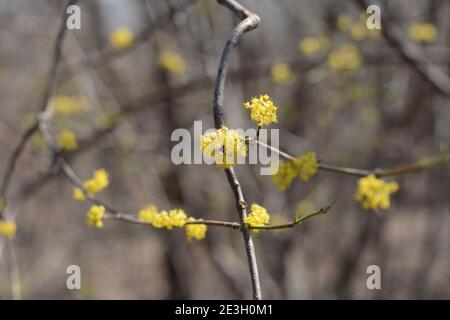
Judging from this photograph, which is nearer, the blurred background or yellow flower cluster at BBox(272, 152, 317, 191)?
yellow flower cluster at BBox(272, 152, 317, 191)

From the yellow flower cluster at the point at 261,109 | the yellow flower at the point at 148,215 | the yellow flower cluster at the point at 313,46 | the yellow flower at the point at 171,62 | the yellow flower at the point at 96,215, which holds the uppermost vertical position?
the yellow flower at the point at 171,62

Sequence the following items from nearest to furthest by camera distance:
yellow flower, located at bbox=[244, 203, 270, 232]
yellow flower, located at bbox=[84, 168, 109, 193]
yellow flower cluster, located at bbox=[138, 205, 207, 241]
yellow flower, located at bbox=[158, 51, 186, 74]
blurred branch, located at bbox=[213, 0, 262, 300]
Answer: blurred branch, located at bbox=[213, 0, 262, 300]
yellow flower, located at bbox=[244, 203, 270, 232]
yellow flower cluster, located at bbox=[138, 205, 207, 241]
yellow flower, located at bbox=[84, 168, 109, 193]
yellow flower, located at bbox=[158, 51, 186, 74]

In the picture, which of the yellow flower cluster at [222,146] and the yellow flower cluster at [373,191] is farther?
the yellow flower cluster at [373,191]

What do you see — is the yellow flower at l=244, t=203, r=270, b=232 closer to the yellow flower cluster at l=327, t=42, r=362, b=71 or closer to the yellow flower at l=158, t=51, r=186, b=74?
the yellow flower cluster at l=327, t=42, r=362, b=71

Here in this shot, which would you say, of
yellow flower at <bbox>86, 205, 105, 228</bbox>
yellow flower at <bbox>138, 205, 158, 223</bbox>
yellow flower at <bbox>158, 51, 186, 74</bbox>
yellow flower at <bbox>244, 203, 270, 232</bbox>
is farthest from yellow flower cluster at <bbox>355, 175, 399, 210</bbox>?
yellow flower at <bbox>158, 51, 186, 74</bbox>

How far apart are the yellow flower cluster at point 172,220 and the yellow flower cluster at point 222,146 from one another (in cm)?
29

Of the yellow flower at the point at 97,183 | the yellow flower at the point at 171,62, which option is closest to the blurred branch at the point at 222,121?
the yellow flower at the point at 97,183

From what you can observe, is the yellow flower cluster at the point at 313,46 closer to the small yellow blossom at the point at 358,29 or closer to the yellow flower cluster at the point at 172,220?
the small yellow blossom at the point at 358,29

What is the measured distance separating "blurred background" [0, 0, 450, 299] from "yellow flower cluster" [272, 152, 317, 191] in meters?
1.75

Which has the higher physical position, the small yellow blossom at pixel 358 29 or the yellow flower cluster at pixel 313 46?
the small yellow blossom at pixel 358 29

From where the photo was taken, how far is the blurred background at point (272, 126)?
4.05 metres

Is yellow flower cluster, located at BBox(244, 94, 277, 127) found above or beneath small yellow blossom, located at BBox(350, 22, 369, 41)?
beneath

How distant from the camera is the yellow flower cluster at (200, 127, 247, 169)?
4.77 feet
